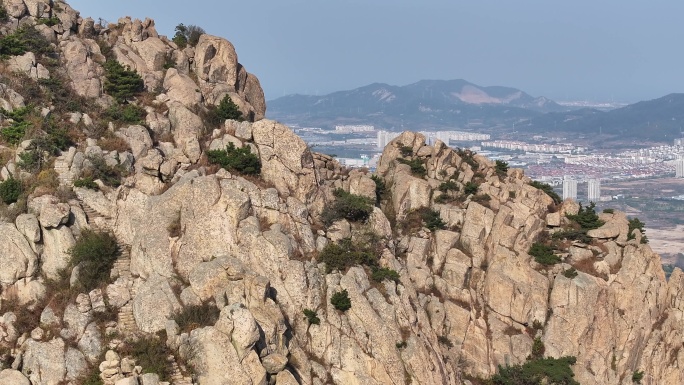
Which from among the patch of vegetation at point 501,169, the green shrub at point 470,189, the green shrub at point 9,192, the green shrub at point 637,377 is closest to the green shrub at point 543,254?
the green shrub at point 470,189

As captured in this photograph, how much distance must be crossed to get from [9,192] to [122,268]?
5.92 m

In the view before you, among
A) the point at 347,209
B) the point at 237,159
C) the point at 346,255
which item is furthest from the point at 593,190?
the point at 237,159

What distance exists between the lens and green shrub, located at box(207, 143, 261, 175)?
30913 millimetres

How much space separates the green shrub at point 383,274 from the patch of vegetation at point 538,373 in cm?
721

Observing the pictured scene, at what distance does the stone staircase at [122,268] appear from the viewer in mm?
24875

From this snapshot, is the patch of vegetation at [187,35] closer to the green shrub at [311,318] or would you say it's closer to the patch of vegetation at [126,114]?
the patch of vegetation at [126,114]

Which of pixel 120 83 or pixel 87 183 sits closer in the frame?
pixel 87 183

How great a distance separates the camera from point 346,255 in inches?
1164

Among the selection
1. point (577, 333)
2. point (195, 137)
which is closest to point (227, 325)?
point (195, 137)

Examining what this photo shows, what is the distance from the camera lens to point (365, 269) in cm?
3033

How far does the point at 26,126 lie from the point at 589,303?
2832cm

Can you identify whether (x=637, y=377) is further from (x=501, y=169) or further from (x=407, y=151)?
(x=407, y=151)

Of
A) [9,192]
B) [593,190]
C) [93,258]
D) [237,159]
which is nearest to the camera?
[93,258]

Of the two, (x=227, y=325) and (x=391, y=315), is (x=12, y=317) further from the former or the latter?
(x=391, y=315)
